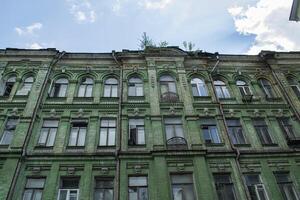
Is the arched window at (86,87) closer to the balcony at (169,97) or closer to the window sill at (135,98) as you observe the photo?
the window sill at (135,98)

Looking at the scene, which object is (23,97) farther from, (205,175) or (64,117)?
(205,175)

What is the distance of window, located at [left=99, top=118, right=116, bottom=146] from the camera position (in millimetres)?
12365

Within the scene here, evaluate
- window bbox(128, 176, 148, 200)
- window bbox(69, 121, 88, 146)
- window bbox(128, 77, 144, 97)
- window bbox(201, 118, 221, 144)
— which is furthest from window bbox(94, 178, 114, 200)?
window bbox(128, 77, 144, 97)

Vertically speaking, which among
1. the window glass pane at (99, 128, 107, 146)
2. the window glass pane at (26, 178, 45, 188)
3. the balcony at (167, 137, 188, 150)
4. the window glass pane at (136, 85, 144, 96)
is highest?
the window glass pane at (136, 85, 144, 96)

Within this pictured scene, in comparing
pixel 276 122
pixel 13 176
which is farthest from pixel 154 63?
pixel 13 176

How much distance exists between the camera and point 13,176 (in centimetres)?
1055

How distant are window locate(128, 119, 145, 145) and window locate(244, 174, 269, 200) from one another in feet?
15.6

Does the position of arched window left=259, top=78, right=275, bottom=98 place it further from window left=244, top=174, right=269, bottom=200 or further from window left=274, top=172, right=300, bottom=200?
window left=244, top=174, right=269, bottom=200

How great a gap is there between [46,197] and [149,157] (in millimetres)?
4253

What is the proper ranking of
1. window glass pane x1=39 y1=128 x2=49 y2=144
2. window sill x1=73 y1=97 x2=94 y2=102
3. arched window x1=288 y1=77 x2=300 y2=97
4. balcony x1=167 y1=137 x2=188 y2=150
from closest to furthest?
balcony x1=167 y1=137 x2=188 y2=150 → window glass pane x1=39 y1=128 x2=49 y2=144 → window sill x1=73 y1=97 x2=94 y2=102 → arched window x1=288 y1=77 x2=300 y2=97

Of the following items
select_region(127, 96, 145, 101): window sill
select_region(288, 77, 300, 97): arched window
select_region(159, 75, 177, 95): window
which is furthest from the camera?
select_region(288, 77, 300, 97): arched window

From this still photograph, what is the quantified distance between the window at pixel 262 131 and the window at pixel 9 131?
37.6 feet

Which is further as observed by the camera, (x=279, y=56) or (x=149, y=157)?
(x=279, y=56)

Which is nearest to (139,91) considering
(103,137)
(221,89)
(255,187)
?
(103,137)
